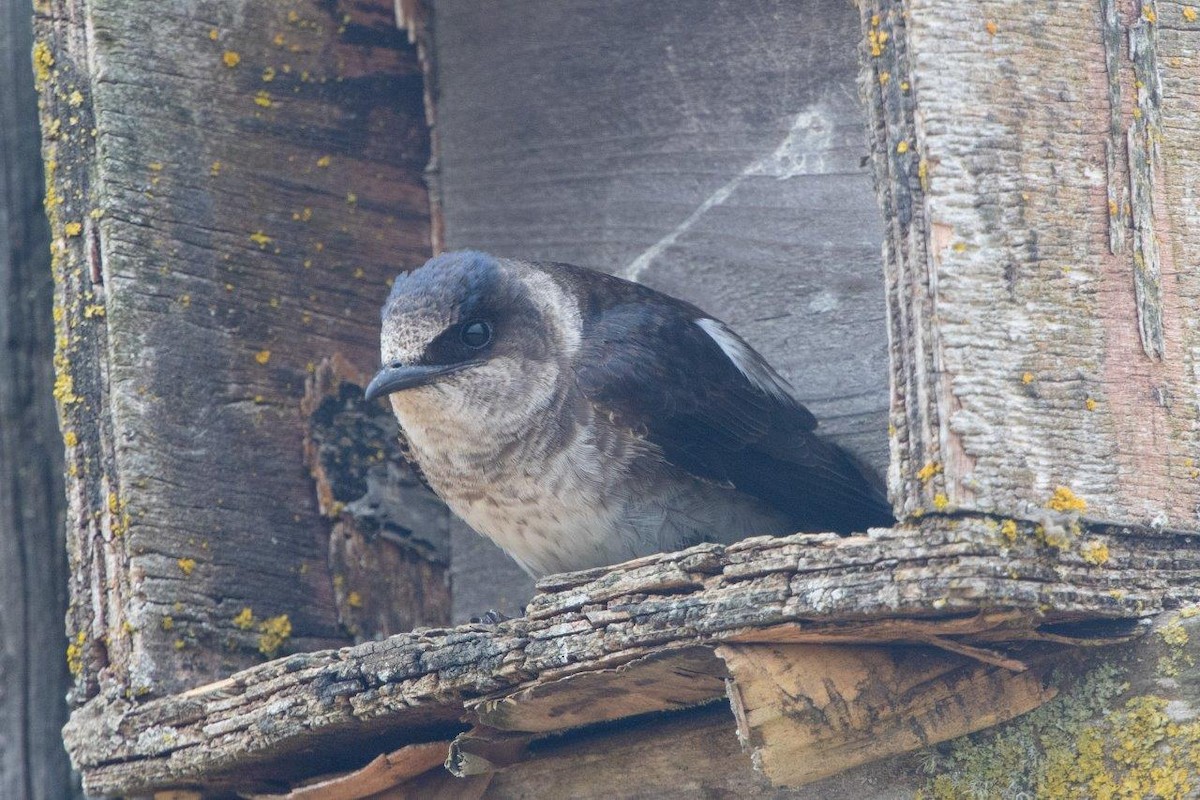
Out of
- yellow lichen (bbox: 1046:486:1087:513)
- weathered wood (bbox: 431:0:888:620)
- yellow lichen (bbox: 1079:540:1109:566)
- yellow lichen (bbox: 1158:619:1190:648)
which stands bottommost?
yellow lichen (bbox: 1158:619:1190:648)

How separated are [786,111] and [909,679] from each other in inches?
61.0

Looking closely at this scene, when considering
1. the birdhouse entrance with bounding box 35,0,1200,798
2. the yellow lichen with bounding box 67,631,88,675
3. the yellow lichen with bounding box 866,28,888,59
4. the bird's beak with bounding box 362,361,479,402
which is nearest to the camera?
the birdhouse entrance with bounding box 35,0,1200,798

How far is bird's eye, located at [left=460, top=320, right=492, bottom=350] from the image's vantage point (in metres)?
3.60

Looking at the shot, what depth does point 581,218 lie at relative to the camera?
410cm

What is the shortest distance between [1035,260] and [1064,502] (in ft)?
1.22

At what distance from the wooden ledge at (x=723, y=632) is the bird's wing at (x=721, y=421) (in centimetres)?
70

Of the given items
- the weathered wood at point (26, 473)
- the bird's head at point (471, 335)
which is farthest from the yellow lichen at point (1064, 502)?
the weathered wood at point (26, 473)

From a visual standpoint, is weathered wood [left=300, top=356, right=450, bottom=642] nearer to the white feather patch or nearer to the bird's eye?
the bird's eye

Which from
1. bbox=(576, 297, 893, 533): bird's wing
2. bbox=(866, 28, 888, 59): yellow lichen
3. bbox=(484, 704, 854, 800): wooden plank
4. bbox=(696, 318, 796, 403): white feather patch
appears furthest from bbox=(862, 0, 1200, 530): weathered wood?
bbox=(696, 318, 796, 403): white feather patch

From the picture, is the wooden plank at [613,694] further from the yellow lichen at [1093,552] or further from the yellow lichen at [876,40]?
the yellow lichen at [876,40]

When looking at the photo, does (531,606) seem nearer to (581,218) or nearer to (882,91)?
(882,91)

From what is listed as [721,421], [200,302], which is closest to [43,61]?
[200,302]

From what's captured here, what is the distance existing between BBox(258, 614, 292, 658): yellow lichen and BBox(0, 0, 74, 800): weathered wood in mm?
550

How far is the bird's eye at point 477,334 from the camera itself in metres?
3.60
